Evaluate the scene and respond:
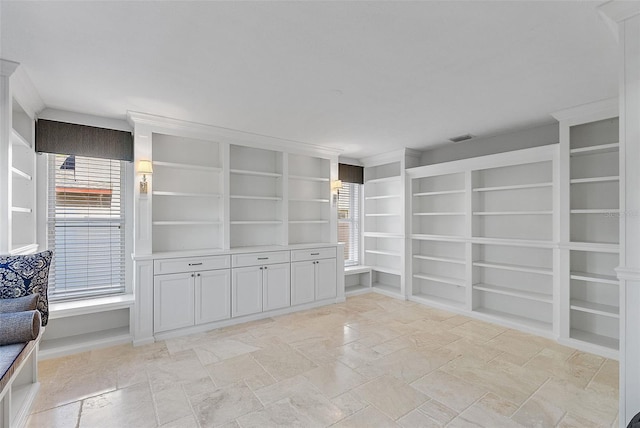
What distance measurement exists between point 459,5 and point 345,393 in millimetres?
2769

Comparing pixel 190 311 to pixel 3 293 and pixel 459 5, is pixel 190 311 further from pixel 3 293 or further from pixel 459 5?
pixel 459 5

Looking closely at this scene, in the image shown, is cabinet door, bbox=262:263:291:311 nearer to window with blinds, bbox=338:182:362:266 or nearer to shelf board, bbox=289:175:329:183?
shelf board, bbox=289:175:329:183

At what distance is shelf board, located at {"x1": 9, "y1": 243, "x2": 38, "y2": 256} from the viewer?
9.10ft

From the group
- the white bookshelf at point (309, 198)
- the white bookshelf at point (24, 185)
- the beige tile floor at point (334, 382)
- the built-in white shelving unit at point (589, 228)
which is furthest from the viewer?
the white bookshelf at point (309, 198)

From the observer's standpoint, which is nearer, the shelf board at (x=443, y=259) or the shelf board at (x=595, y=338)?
the shelf board at (x=595, y=338)

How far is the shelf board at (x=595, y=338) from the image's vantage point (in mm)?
3302

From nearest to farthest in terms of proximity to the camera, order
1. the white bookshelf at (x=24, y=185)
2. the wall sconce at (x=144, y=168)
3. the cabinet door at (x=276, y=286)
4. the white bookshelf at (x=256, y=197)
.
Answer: the white bookshelf at (x=24, y=185)
the wall sconce at (x=144, y=168)
the cabinet door at (x=276, y=286)
the white bookshelf at (x=256, y=197)

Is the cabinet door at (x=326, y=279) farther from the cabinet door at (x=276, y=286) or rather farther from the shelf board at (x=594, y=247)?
the shelf board at (x=594, y=247)

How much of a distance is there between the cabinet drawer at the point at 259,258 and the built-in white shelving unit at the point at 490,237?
2.26 metres

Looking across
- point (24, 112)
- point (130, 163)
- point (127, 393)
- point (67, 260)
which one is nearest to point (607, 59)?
point (127, 393)

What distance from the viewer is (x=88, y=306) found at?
11.1 feet

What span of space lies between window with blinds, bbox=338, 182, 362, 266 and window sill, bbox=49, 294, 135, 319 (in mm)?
3656

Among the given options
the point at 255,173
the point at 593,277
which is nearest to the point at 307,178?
the point at 255,173

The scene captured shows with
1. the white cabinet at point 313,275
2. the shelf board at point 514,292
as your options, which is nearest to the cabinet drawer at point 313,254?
the white cabinet at point 313,275
